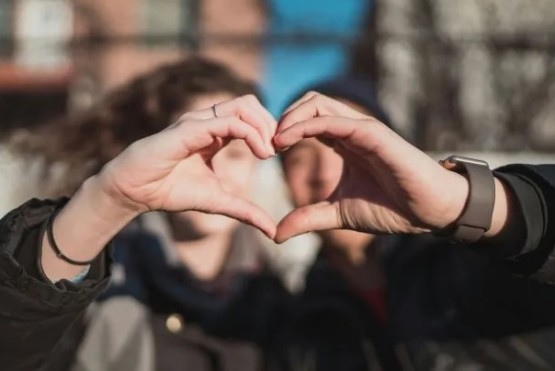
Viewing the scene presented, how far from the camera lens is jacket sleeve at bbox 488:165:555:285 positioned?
1378 millimetres

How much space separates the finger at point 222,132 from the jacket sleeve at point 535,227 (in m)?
0.38

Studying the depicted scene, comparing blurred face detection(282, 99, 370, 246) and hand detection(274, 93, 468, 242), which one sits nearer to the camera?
hand detection(274, 93, 468, 242)

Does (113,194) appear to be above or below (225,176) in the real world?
above

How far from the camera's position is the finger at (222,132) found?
134 cm

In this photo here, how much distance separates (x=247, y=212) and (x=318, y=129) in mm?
179

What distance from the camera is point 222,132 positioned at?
1344 mm

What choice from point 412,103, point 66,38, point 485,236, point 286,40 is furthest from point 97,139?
point 66,38

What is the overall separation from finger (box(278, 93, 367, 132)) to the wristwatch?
192 millimetres

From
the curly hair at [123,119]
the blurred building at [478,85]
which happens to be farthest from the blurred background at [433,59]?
the curly hair at [123,119]

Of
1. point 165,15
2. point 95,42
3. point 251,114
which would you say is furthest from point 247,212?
point 165,15

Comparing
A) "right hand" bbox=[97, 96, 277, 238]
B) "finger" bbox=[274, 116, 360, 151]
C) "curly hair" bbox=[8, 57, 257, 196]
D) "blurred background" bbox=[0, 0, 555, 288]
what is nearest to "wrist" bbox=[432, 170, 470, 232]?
"finger" bbox=[274, 116, 360, 151]

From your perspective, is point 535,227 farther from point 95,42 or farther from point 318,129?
point 95,42

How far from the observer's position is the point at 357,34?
22.2ft

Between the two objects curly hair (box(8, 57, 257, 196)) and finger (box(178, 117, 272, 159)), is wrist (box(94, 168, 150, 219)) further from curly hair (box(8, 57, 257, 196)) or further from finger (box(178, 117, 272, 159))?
curly hair (box(8, 57, 257, 196))
